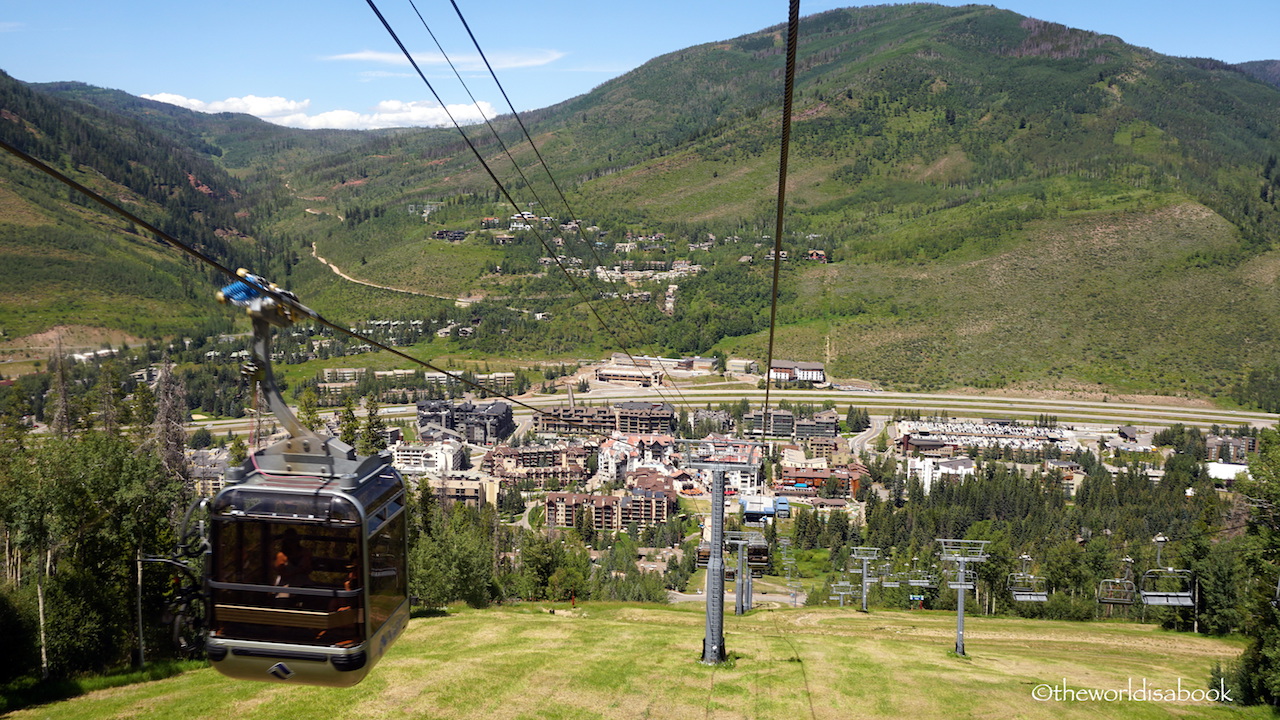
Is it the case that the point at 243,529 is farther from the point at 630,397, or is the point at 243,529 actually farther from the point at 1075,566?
the point at 630,397

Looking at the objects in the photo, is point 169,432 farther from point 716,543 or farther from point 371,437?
point 716,543

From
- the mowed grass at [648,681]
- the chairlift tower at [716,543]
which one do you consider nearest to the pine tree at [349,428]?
the mowed grass at [648,681]

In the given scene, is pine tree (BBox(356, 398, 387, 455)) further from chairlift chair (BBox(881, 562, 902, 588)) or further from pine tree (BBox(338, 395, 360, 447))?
chairlift chair (BBox(881, 562, 902, 588))

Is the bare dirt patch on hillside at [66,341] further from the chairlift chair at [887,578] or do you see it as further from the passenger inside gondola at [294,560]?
the passenger inside gondola at [294,560]

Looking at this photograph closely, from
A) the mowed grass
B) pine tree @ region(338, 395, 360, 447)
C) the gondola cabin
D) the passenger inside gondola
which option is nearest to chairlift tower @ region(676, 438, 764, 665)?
the mowed grass

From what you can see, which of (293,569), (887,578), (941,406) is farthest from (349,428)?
(941,406)
